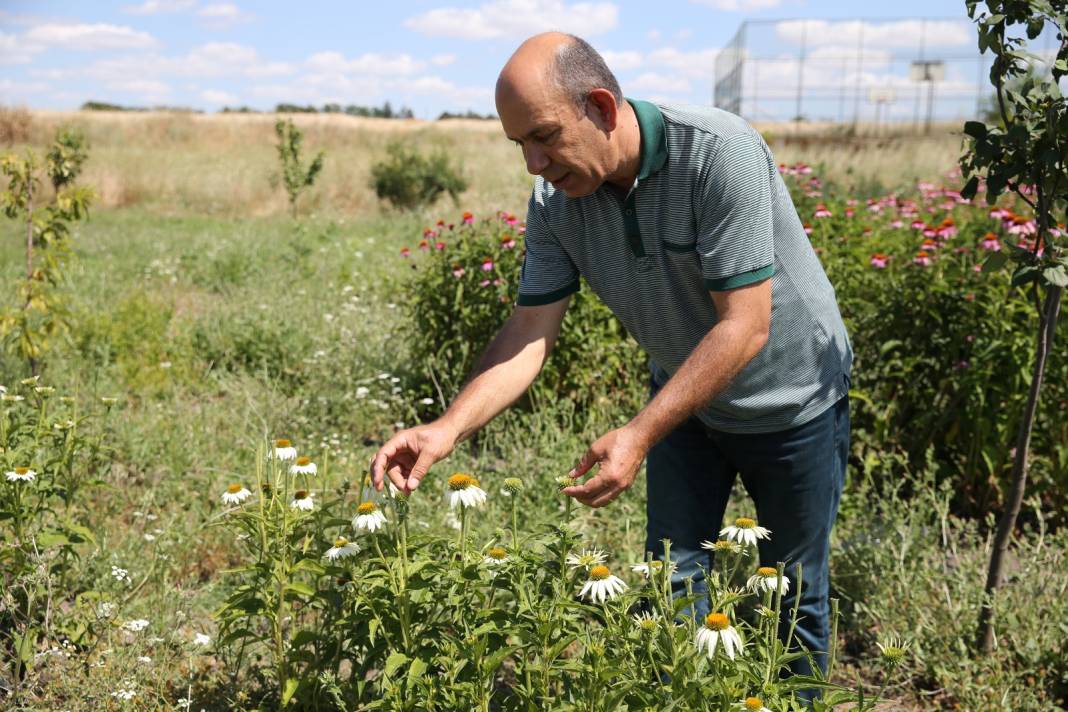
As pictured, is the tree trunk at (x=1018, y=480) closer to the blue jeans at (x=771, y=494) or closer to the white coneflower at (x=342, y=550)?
the blue jeans at (x=771, y=494)

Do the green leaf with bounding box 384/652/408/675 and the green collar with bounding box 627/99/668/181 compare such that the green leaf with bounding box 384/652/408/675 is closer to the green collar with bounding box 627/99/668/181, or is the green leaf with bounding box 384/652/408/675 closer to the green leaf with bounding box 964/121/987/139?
the green collar with bounding box 627/99/668/181

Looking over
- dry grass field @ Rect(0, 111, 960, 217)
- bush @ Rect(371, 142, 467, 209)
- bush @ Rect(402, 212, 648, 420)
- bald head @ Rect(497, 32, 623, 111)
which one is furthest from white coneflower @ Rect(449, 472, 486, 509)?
bush @ Rect(371, 142, 467, 209)

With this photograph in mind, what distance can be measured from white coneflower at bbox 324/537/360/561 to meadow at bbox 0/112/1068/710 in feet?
0.04

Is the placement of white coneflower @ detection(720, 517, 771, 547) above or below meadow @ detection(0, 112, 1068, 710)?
above

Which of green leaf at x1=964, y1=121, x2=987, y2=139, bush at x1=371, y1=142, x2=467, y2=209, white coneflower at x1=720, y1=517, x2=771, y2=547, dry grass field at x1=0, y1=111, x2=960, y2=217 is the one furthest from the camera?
bush at x1=371, y1=142, x2=467, y2=209

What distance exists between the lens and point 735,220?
5.83 feet

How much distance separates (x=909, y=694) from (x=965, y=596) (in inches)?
13.3

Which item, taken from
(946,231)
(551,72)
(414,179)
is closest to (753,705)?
(551,72)

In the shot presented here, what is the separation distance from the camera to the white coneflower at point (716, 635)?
1.45 m

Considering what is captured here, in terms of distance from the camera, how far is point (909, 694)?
102 inches

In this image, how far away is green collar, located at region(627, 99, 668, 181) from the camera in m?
1.87

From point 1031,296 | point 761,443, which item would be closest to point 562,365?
point 1031,296

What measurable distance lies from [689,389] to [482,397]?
0.50 m

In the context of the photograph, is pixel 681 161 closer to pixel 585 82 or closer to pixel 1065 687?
pixel 585 82
